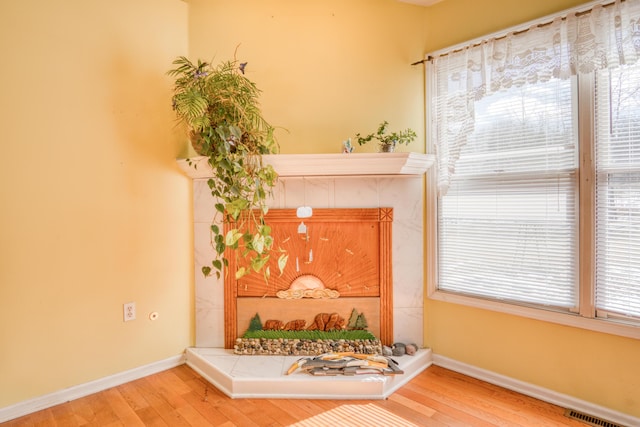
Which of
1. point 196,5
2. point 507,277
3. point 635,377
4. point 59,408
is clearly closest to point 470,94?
point 507,277

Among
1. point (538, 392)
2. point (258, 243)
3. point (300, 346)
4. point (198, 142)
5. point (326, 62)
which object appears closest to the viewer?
point (258, 243)

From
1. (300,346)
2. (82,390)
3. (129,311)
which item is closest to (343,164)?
(300,346)

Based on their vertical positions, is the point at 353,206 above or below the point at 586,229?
above

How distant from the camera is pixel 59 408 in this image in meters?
1.89

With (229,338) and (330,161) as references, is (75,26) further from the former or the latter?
(229,338)

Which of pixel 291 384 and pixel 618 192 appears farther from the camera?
pixel 291 384

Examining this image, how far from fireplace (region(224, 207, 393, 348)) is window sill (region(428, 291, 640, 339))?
1.31 ft

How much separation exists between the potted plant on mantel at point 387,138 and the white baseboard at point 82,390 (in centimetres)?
188

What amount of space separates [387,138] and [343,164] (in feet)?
1.09

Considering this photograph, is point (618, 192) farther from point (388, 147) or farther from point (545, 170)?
point (388, 147)

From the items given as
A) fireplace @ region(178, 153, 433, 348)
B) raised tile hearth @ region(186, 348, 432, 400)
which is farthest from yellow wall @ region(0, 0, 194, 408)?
raised tile hearth @ region(186, 348, 432, 400)

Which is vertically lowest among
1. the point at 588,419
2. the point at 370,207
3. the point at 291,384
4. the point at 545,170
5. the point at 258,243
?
the point at 588,419

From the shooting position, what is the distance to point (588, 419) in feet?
5.88

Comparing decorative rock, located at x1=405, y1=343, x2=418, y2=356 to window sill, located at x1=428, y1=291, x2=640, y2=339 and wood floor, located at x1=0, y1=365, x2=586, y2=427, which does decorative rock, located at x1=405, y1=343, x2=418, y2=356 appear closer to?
wood floor, located at x1=0, y1=365, x2=586, y2=427
